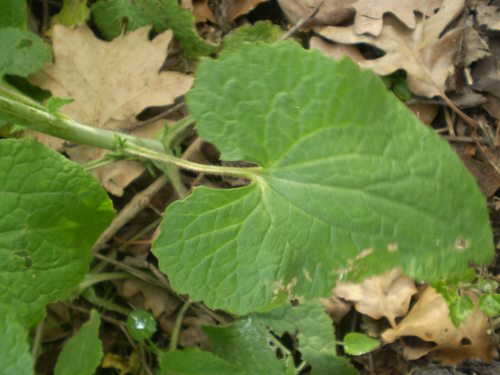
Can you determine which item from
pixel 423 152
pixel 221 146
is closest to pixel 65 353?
pixel 221 146

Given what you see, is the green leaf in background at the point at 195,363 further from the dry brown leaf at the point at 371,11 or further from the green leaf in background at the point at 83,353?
the dry brown leaf at the point at 371,11

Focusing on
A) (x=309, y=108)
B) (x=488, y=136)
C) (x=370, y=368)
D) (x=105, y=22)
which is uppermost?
(x=309, y=108)

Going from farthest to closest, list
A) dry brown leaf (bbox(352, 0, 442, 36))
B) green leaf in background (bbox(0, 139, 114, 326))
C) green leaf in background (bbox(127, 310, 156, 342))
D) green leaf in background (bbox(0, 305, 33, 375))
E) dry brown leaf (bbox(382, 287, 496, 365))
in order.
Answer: dry brown leaf (bbox(352, 0, 442, 36)) → green leaf in background (bbox(127, 310, 156, 342)) → dry brown leaf (bbox(382, 287, 496, 365)) → green leaf in background (bbox(0, 139, 114, 326)) → green leaf in background (bbox(0, 305, 33, 375))

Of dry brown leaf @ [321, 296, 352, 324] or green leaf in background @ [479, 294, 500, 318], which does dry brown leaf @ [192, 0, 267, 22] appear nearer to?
dry brown leaf @ [321, 296, 352, 324]

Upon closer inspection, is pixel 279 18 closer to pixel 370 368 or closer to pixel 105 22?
pixel 105 22

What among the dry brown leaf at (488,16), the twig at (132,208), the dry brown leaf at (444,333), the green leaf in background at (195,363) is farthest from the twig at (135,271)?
the dry brown leaf at (488,16)

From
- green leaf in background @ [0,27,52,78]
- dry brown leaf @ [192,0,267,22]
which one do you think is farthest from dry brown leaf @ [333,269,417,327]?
green leaf in background @ [0,27,52,78]
